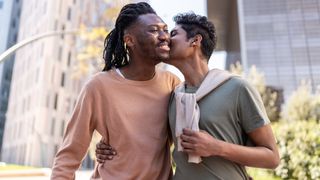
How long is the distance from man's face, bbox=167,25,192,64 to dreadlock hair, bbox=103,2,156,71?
174 mm

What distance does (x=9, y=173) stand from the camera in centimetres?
823

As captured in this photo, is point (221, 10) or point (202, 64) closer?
point (202, 64)

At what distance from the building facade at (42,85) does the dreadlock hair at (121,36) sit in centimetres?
1812

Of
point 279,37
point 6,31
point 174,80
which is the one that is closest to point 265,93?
point 279,37

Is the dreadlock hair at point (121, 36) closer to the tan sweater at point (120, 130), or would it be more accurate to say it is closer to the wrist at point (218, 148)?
the tan sweater at point (120, 130)

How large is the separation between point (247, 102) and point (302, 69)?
19.5m

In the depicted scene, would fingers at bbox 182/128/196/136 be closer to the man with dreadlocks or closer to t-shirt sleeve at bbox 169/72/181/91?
the man with dreadlocks

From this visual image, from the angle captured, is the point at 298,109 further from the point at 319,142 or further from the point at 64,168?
the point at 64,168

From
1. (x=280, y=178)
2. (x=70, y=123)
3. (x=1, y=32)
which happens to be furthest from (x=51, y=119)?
(x=70, y=123)

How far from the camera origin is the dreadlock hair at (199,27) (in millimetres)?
1459

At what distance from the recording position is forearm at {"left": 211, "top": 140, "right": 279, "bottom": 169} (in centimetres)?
120

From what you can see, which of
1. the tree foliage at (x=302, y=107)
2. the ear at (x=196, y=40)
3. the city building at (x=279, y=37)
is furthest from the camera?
the city building at (x=279, y=37)

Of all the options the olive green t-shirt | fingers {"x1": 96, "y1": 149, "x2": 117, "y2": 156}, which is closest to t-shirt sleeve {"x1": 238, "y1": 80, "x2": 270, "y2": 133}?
the olive green t-shirt

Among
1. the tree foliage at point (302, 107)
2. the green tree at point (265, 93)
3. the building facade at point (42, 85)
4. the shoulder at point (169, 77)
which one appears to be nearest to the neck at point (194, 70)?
the shoulder at point (169, 77)
